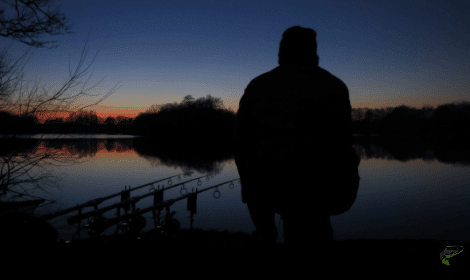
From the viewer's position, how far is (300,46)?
1692 millimetres

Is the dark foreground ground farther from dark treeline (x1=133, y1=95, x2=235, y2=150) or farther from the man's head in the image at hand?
dark treeline (x1=133, y1=95, x2=235, y2=150)

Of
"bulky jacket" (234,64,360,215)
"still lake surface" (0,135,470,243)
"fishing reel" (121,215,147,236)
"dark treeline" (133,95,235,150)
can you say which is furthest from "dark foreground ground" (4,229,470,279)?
"dark treeline" (133,95,235,150)

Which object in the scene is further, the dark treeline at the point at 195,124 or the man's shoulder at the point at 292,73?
the dark treeline at the point at 195,124

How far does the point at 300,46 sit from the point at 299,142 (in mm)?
712

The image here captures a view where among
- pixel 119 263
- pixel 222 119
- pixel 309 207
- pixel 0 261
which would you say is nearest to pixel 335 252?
pixel 309 207

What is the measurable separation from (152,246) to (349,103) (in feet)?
12.1

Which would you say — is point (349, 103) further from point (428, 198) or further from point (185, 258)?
point (428, 198)

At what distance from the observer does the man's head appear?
1.69 metres

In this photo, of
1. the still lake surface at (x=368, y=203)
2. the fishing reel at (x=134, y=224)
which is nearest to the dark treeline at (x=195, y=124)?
the still lake surface at (x=368, y=203)

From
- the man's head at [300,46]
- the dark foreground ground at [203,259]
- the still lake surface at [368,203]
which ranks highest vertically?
the man's head at [300,46]

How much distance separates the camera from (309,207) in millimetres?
1451

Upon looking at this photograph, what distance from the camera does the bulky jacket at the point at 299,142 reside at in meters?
1.45

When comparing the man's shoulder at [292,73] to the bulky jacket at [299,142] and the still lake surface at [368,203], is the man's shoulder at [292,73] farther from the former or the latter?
the still lake surface at [368,203]

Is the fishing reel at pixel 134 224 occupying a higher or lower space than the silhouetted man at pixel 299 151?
lower
